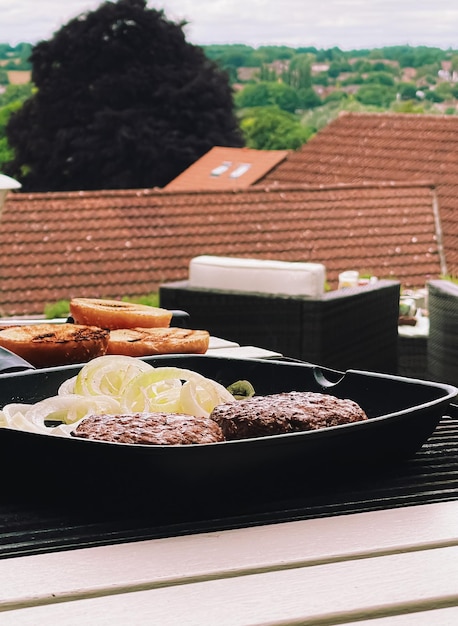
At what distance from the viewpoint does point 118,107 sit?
28.8m

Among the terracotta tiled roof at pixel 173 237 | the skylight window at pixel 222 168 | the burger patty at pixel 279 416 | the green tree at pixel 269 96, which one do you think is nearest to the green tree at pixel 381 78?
the green tree at pixel 269 96

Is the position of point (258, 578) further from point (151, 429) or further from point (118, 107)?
point (118, 107)

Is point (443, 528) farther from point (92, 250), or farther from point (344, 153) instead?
point (344, 153)

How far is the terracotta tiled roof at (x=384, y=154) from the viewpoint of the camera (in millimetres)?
17016

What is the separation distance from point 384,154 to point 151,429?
18042mm

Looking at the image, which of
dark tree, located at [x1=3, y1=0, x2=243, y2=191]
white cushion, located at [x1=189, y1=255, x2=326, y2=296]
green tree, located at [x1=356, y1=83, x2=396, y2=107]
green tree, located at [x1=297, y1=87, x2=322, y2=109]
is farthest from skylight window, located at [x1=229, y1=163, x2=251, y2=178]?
white cushion, located at [x1=189, y1=255, x2=326, y2=296]

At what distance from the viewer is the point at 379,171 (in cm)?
1856

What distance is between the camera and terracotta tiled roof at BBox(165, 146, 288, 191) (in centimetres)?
2769

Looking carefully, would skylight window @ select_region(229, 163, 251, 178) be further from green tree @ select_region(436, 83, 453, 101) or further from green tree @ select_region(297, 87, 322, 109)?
green tree @ select_region(297, 87, 322, 109)

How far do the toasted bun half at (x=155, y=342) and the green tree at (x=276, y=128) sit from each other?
3713 cm

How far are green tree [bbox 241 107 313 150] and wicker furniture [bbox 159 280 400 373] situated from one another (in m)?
33.4

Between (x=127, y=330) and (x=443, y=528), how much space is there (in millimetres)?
1052

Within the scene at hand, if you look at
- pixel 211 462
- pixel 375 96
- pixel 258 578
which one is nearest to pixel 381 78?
pixel 375 96

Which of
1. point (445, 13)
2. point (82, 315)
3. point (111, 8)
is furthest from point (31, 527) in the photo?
point (445, 13)
